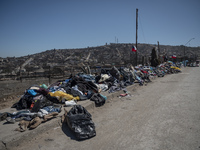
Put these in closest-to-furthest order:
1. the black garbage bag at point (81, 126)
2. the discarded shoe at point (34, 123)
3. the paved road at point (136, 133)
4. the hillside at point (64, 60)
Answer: the paved road at point (136, 133) → the black garbage bag at point (81, 126) → the discarded shoe at point (34, 123) → the hillside at point (64, 60)

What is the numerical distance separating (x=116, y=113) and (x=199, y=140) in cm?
226

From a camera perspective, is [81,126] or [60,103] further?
[60,103]

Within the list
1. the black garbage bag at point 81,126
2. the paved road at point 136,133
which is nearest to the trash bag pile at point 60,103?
the black garbage bag at point 81,126

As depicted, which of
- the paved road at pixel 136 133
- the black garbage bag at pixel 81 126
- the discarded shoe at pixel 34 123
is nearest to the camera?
the paved road at pixel 136 133

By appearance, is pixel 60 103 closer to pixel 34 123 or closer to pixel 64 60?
pixel 34 123

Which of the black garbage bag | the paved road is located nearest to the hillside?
the paved road

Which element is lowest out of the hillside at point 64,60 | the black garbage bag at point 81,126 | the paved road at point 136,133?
the paved road at point 136,133

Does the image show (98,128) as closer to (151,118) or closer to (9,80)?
(151,118)

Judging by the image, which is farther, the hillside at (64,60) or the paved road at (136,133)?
the hillside at (64,60)

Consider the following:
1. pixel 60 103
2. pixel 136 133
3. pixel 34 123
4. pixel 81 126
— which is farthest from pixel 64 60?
pixel 136 133

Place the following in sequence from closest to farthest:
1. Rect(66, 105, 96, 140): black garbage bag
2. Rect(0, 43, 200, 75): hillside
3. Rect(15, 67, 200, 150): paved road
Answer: Rect(15, 67, 200, 150): paved road
Rect(66, 105, 96, 140): black garbage bag
Rect(0, 43, 200, 75): hillside

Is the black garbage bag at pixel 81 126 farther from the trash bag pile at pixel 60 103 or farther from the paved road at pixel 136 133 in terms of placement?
the paved road at pixel 136 133

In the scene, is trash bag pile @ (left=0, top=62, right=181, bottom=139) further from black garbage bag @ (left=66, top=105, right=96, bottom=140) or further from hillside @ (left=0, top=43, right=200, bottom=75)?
hillside @ (left=0, top=43, right=200, bottom=75)

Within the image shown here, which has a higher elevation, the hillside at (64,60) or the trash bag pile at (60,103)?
the hillside at (64,60)
